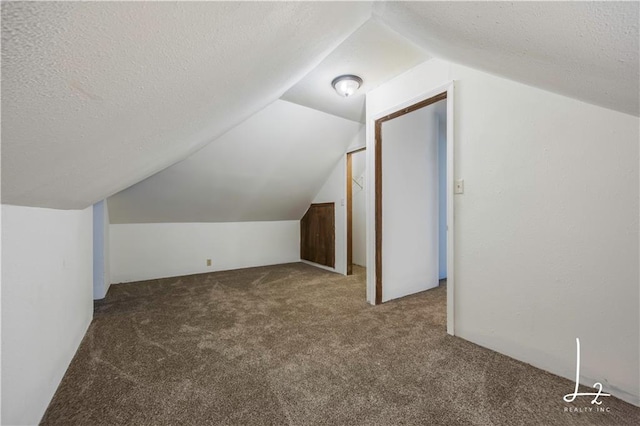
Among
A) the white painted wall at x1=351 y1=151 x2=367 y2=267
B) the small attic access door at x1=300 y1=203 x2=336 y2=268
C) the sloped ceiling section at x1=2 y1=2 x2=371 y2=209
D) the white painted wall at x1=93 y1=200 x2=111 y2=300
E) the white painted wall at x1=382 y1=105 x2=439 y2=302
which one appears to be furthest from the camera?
the white painted wall at x1=351 y1=151 x2=367 y2=267

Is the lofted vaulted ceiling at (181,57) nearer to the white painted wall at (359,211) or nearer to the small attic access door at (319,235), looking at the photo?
the small attic access door at (319,235)

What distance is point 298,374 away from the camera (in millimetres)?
1540

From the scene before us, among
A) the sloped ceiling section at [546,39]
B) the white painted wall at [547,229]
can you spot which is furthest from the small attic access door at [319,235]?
the sloped ceiling section at [546,39]

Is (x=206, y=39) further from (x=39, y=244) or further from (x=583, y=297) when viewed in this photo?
(x=583, y=297)

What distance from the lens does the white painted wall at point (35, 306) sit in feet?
3.16

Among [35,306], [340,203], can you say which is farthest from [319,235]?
[35,306]

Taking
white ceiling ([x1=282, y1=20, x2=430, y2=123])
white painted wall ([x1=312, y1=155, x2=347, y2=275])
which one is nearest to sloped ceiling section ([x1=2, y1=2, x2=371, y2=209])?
white ceiling ([x1=282, y1=20, x2=430, y2=123])

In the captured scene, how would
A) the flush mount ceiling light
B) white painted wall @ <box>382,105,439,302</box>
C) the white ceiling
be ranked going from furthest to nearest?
1. white painted wall @ <box>382,105,439,302</box>
2. the flush mount ceiling light
3. the white ceiling

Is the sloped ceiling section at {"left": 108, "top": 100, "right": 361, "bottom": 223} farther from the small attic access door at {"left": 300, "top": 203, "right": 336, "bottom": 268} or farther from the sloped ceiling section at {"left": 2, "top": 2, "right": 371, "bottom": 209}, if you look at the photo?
the sloped ceiling section at {"left": 2, "top": 2, "right": 371, "bottom": 209}

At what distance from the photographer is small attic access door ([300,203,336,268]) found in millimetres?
4273

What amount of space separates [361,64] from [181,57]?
73.7 inches

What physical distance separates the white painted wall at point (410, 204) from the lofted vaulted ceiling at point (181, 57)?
162 cm

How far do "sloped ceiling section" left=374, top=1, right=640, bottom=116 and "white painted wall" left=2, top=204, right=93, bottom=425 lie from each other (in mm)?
1625

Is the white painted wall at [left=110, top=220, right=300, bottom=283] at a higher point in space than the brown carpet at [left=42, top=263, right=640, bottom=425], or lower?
higher
